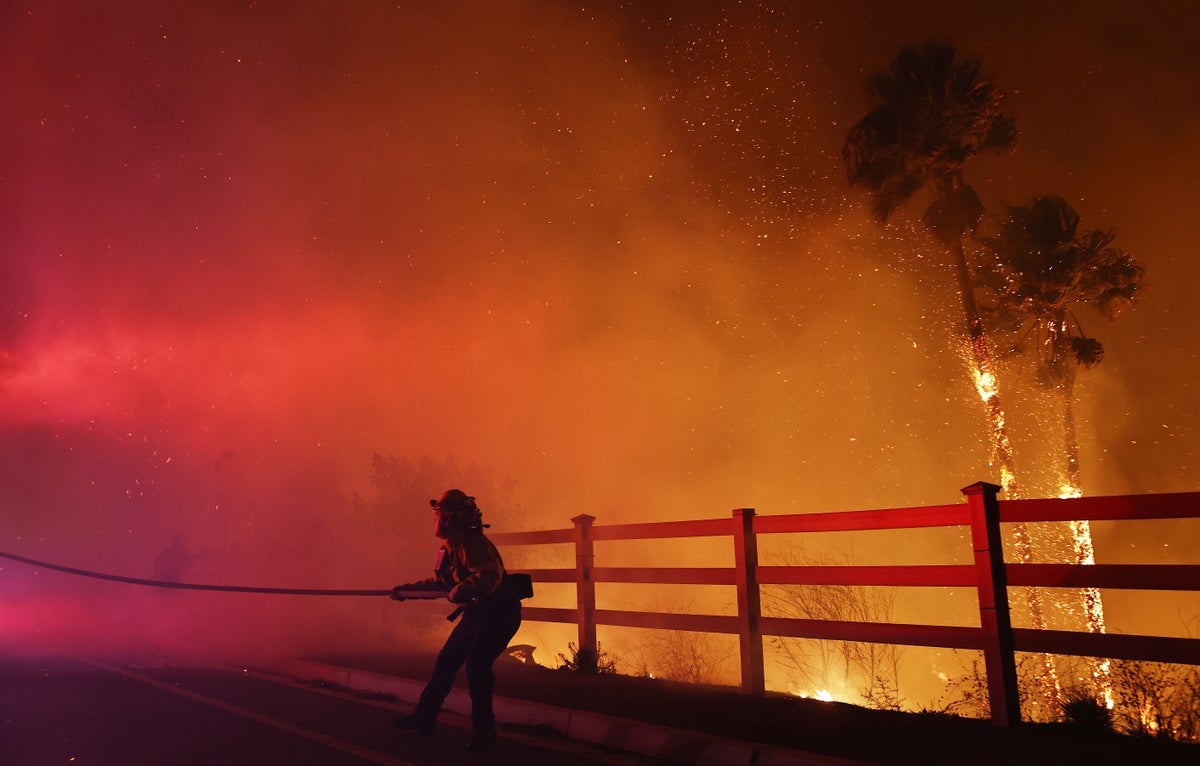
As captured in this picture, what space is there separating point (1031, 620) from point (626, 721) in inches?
846

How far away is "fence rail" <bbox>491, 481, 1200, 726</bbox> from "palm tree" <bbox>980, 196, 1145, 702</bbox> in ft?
67.9

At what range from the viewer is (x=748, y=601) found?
8.26 metres

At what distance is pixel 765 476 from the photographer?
4522 cm

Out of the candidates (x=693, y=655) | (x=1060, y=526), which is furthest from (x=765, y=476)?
(x=693, y=655)

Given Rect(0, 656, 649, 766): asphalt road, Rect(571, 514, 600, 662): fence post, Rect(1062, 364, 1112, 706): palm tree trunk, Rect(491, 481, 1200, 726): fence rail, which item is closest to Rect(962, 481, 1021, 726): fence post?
Rect(491, 481, 1200, 726): fence rail

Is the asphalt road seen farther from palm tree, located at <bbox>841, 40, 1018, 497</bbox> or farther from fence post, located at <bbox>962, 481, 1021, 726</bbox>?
palm tree, located at <bbox>841, 40, 1018, 497</bbox>

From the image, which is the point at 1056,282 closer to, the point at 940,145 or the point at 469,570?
the point at 940,145

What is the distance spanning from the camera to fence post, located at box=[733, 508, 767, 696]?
8.14 m

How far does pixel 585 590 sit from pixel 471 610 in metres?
3.85

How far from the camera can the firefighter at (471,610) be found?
6105mm

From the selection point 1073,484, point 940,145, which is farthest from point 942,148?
point 1073,484

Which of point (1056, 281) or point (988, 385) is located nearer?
point (988, 385)

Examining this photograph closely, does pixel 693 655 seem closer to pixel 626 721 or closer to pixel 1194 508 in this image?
pixel 626 721

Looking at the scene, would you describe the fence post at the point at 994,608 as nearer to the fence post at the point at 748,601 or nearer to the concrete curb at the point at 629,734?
the concrete curb at the point at 629,734
